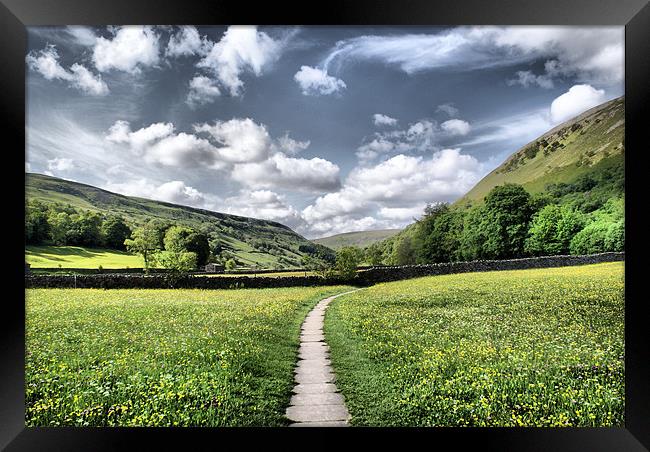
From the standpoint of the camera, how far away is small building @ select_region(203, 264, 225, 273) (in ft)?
46.8

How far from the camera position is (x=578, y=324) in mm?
8539

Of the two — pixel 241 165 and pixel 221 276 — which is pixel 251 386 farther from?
pixel 221 276

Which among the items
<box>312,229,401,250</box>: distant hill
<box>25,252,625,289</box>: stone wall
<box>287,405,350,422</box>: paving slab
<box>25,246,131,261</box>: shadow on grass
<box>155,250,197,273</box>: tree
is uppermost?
<box>312,229,401,250</box>: distant hill

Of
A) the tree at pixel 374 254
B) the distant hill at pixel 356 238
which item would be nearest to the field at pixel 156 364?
the distant hill at pixel 356 238

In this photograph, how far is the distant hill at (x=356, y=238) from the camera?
13336 mm

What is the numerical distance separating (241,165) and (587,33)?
9.53 meters

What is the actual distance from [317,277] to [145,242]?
5998 mm

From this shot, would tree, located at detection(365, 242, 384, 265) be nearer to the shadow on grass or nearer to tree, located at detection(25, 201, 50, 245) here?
the shadow on grass

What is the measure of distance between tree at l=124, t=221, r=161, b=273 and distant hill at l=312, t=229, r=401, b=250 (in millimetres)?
4947

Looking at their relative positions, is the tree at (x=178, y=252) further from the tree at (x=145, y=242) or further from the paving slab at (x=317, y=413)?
the paving slab at (x=317, y=413)

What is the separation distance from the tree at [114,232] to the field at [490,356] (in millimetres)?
6210

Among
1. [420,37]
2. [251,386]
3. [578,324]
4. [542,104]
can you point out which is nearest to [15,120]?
[251,386]

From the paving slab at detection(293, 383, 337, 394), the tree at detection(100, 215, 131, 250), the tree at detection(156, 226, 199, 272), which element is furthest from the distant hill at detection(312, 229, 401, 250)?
the paving slab at detection(293, 383, 337, 394)
